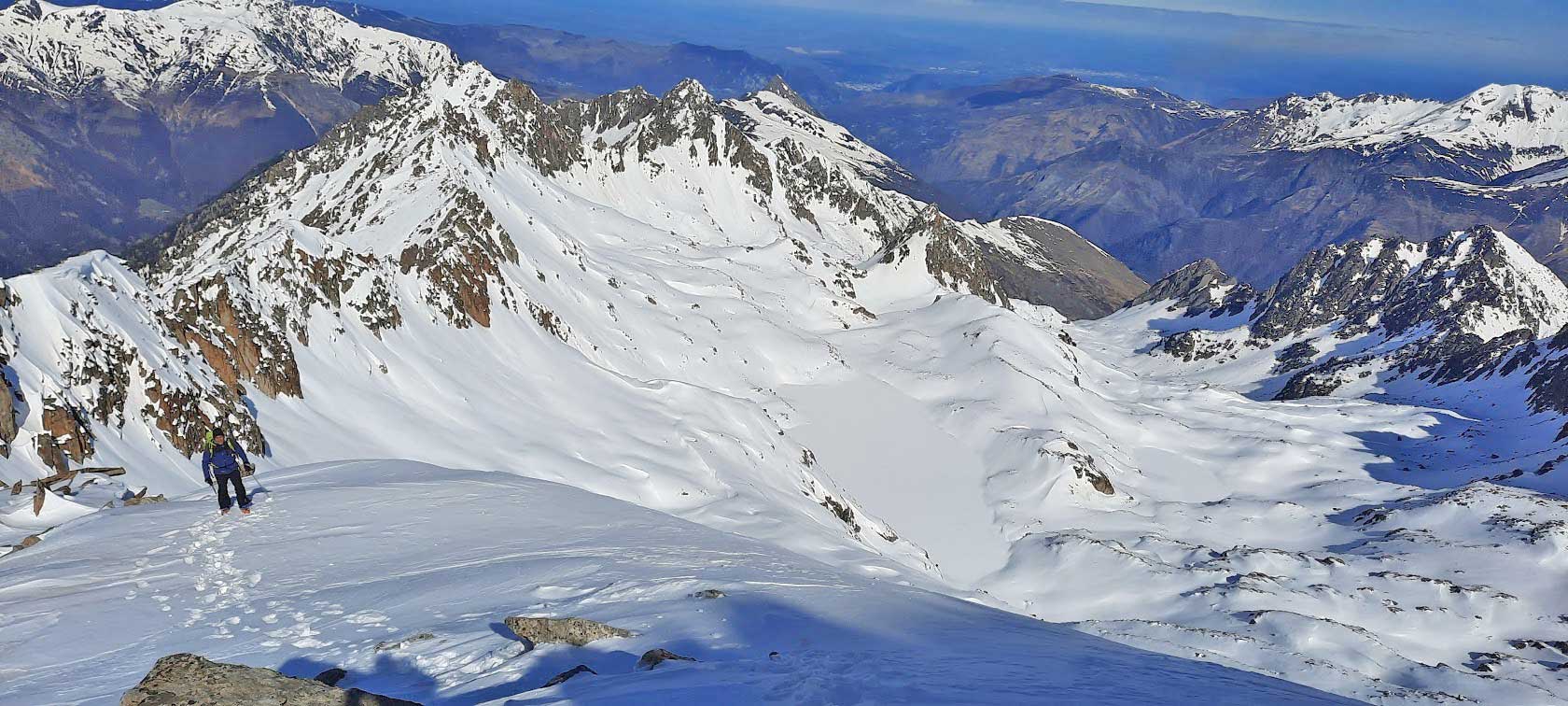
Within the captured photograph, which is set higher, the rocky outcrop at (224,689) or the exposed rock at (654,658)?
the rocky outcrop at (224,689)

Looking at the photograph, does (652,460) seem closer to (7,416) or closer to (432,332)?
(432,332)

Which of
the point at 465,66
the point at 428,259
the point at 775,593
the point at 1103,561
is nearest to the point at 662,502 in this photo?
the point at 428,259

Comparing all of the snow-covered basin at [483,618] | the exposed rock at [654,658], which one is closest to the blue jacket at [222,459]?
the snow-covered basin at [483,618]

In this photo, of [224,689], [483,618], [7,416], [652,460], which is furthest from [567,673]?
[652,460]

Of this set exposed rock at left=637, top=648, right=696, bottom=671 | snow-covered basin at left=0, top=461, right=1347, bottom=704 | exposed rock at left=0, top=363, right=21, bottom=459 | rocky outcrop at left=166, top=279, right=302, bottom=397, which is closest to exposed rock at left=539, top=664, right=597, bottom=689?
snow-covered basin at left=0, top=461, right=1347, bottom=704

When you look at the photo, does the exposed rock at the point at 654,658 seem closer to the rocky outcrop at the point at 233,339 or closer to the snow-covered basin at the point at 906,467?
the rocky outcrop at the point at 233,339

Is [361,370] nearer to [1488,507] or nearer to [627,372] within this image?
[627,372]
